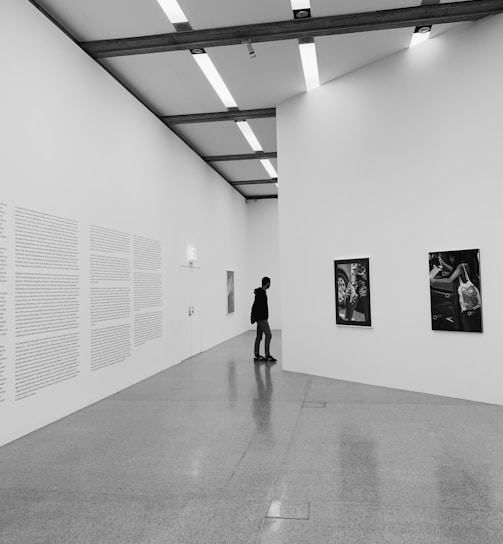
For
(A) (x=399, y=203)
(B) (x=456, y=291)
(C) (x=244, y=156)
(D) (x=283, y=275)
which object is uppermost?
(C) (x=244, y=156)

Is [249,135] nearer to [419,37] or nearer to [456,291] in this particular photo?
[419,37]

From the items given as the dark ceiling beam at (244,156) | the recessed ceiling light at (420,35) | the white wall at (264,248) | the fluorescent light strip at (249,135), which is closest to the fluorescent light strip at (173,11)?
the recessed ceiling light at (420,35)

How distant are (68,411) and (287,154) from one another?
Result: 6659mm

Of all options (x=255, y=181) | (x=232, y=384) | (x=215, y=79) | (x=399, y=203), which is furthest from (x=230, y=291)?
(x=399, y=203)

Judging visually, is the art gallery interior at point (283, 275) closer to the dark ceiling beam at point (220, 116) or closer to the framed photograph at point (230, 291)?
the dark ceiling beam at point (220, 116)

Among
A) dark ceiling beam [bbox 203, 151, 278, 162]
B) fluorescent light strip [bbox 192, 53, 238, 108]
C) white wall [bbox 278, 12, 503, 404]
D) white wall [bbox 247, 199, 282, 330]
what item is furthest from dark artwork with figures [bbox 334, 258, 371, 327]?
white wall [bbox 247, 199, 282, 330]

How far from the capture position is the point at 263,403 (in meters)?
7.81

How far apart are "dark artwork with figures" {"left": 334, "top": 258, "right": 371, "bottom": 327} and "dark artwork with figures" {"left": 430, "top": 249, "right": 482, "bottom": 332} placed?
132 cm

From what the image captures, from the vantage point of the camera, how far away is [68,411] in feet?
24.1

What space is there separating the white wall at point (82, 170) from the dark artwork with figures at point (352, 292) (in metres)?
4.01

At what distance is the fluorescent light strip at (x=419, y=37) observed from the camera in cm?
824

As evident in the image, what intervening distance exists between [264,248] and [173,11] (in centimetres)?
1414

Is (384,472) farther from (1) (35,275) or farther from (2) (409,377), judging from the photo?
(1) (35,275)

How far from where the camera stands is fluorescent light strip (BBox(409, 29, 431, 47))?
8.24 metres
